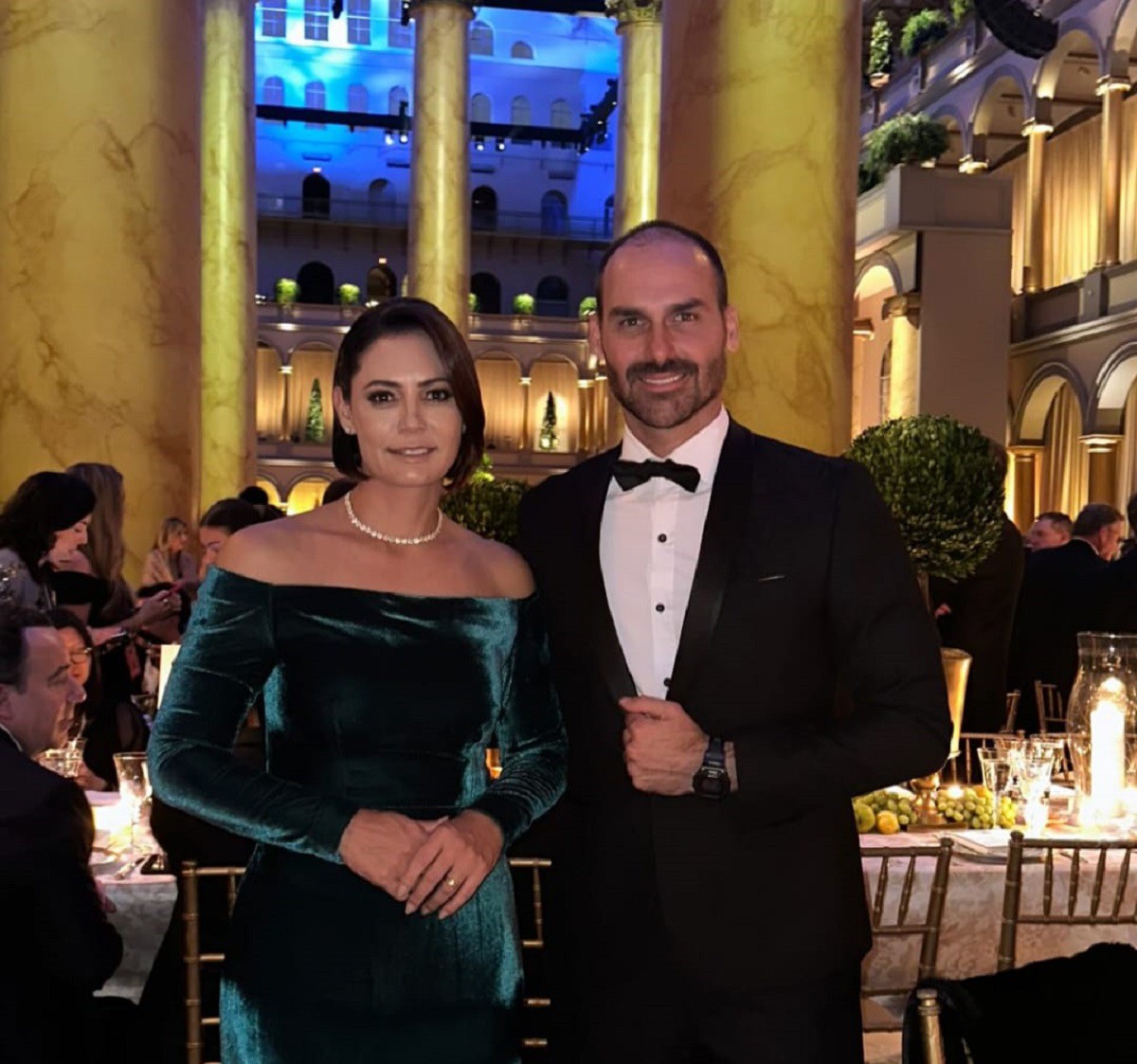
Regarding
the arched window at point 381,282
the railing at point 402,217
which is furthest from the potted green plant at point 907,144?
the railing at point 402,217

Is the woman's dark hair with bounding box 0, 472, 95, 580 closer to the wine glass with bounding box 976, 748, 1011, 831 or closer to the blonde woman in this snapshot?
the blonde woman

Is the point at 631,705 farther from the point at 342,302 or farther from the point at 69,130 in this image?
the point at 342,302

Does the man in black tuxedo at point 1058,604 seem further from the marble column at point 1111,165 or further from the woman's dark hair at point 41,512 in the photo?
the marble column at point 1111,165

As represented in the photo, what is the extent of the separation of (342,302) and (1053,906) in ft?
91.8

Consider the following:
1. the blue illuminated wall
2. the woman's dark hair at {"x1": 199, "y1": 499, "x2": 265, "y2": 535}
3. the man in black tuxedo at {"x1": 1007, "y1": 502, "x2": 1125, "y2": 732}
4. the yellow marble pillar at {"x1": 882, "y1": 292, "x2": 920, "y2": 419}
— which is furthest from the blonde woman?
the blue illuminated wall

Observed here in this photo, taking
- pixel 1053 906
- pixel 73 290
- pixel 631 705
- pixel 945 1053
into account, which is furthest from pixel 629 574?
pixel 73 290

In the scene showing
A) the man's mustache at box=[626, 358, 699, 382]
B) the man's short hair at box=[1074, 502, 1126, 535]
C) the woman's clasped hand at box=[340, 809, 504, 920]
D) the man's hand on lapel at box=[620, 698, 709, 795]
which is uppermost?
the man's mustache at box=[626, 358, 699, 382]

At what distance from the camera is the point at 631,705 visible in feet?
6.05

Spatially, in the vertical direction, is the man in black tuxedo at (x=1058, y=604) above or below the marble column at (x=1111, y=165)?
below

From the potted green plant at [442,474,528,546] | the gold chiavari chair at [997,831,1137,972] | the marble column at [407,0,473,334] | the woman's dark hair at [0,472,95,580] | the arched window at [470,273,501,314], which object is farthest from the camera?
the arched window at [470,273,501,314]

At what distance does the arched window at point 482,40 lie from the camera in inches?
1601

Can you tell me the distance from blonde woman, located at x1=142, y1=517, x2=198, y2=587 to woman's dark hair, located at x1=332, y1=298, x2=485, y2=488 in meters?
3.22

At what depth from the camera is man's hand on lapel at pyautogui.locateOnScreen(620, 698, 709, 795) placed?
1838 mm

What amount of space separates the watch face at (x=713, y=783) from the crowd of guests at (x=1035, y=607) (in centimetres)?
332
